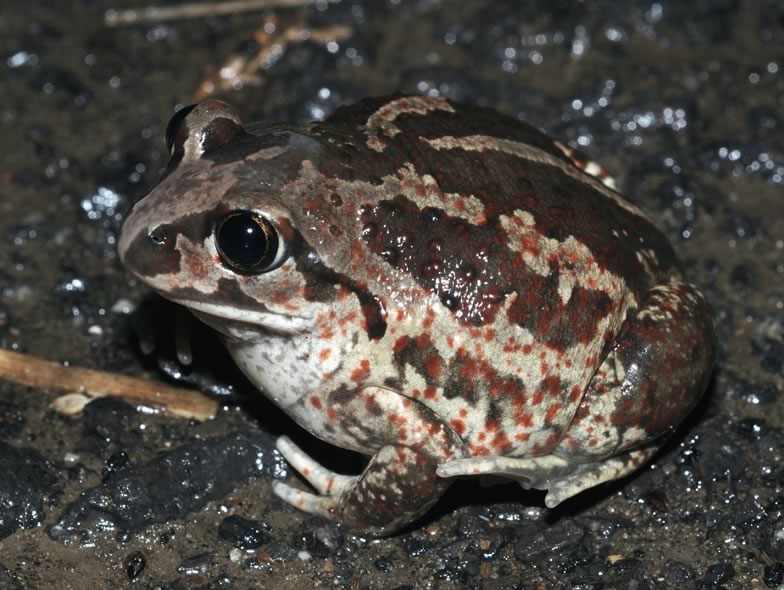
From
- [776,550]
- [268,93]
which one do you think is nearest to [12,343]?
[268,93]

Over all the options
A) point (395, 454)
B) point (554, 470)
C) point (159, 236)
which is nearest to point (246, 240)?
point (159, 236)

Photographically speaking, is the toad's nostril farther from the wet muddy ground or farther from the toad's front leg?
the wet muddy ground

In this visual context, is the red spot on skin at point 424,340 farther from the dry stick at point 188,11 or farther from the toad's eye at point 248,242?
the dry stick at point 188,11

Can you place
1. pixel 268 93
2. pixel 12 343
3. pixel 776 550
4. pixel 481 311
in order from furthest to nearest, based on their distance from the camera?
pixel 268 93
pixel 12 343
pixel 776 550
pixel 481 311

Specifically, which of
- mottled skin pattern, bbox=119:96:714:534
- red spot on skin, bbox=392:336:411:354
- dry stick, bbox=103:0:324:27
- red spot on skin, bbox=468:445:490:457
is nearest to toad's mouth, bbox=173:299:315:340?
mottled skin pattern, bbox=119:96:714:534

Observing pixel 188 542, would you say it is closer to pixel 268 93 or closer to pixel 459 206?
pixel 459 206

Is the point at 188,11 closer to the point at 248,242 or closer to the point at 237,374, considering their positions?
the point at 237,374

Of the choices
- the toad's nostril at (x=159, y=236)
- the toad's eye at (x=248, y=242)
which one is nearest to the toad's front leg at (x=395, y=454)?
the toad's eye at (x=248, y=242)
